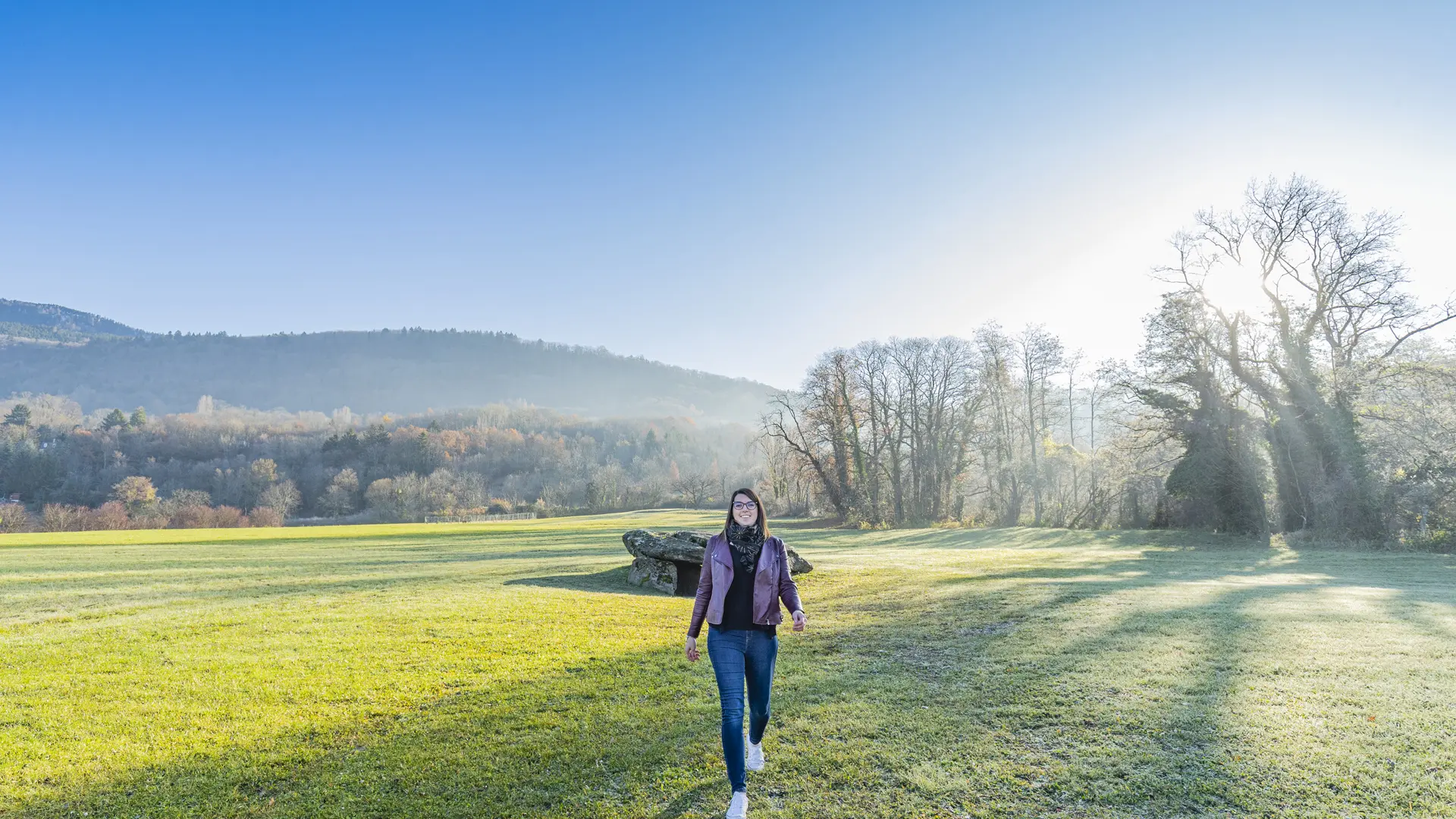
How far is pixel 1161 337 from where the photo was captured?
3512 cm

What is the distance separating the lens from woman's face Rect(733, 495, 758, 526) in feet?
18.1

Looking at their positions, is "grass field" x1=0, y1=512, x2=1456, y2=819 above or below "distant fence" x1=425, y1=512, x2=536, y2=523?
above

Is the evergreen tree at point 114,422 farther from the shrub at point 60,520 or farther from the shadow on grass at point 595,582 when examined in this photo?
the shadow on grass at point 595,582

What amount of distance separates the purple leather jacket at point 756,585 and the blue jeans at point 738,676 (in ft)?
0.49

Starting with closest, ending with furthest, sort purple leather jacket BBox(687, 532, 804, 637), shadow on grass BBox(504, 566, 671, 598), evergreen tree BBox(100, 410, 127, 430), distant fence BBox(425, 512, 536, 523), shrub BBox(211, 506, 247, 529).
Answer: purple leather jacket BBox(687, 532, 804, 637) < shadow on grass BBox(504, 566, 671, 598) < shrub BBox(211, 506, 247, 529) < distant fence BBox(425, 512, 536, 523) < evergreen tree BBox(100, 410, 127, 430)

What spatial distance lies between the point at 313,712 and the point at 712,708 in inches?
180

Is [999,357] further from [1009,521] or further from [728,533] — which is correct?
[728,533]

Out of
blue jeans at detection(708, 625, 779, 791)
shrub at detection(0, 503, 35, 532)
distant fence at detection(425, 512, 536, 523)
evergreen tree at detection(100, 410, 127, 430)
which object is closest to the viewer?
blue jeans at detection(708, 625, 779, 791)

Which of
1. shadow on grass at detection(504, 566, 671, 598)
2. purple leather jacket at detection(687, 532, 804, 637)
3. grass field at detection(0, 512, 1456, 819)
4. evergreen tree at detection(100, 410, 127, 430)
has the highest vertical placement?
evergreen tree at detection(100, 410, 127, 430)

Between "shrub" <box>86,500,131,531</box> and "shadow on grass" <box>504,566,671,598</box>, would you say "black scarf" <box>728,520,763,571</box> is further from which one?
"shrub" <box>86,500,131,531</box>

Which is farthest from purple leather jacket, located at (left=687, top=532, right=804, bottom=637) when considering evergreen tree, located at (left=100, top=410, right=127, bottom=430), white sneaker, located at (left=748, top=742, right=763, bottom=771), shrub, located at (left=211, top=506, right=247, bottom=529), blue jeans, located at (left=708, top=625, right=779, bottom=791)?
evergreen tree, located at (left=100, top=410, right=127, bottom=430)

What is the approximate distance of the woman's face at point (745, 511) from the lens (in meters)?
5.50

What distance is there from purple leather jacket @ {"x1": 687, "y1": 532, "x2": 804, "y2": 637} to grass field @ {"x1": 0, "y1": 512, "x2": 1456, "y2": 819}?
5.09 feet

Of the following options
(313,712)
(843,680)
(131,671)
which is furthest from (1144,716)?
(131,671)
